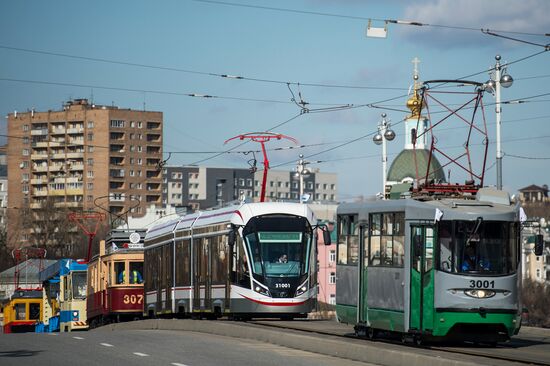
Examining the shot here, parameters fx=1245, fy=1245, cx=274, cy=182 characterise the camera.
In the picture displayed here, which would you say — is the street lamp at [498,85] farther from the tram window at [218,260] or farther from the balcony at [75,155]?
the balcony at [75,155]

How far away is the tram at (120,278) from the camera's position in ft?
153

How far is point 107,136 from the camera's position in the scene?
594ft

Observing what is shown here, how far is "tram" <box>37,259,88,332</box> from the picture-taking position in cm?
5369

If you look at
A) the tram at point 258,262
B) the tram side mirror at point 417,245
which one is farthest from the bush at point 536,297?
the tram side mirror at point 417,245

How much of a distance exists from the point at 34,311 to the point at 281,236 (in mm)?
41150

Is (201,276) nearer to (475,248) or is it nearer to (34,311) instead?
(475,248)

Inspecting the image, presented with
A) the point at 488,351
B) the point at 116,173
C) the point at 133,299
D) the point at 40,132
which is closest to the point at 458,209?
the point at 488,351

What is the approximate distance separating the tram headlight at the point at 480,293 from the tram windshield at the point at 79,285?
33.9 meters

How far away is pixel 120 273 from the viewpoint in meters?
47.2

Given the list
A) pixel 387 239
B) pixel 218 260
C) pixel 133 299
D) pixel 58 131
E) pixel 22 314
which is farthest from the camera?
pixel 58 131

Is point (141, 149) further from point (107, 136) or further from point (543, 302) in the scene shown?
point (543, 302)

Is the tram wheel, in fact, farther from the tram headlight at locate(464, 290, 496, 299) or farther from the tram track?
the tram headlight at locate(464, 290, 496, 299)

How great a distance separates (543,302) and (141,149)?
89880 mm

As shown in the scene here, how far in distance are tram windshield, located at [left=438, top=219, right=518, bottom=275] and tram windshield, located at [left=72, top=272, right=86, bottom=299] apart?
33.5 meters
